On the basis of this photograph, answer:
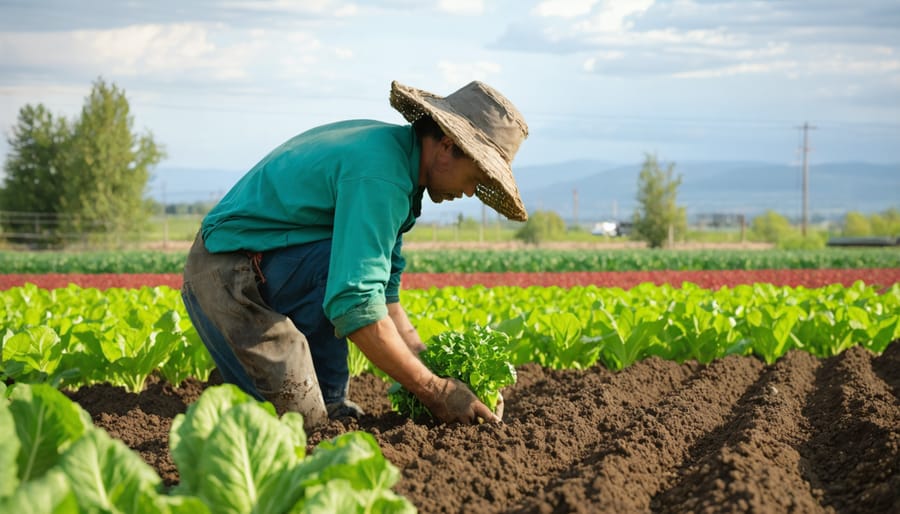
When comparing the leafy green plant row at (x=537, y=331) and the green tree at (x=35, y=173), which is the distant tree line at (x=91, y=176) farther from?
the leafy green plant row at (x=537, y=331)

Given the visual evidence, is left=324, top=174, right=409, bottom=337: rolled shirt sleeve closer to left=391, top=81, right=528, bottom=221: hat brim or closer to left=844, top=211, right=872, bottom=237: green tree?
left=391, top=81, right=528, bottom=221: hat brim

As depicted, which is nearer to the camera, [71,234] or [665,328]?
[665,328]

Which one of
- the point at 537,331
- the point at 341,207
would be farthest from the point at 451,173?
the point at 537,331

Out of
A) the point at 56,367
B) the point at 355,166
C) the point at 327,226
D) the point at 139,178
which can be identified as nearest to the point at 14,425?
the point at 355,166

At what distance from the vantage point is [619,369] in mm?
6320

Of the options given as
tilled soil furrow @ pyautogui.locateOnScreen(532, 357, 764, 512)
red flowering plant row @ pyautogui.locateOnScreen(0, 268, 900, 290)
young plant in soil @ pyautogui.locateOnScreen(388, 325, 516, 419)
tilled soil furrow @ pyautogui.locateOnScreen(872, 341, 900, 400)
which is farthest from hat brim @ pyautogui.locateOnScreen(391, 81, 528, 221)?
red flowering plant row @ pyautogui.locateOnScreen(0, 268, 900, 290)

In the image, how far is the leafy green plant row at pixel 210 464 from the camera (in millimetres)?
2059

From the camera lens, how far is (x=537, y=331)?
6375 mm

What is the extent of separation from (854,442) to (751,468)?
45.5 inches

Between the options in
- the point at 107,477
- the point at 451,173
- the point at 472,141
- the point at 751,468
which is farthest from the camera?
the point at 451,173

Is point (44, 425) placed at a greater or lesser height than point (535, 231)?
lesser

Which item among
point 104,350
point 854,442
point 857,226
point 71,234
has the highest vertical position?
point 857,226

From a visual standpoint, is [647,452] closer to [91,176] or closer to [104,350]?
[104,350]

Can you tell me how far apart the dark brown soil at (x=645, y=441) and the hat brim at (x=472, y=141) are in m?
0.98
